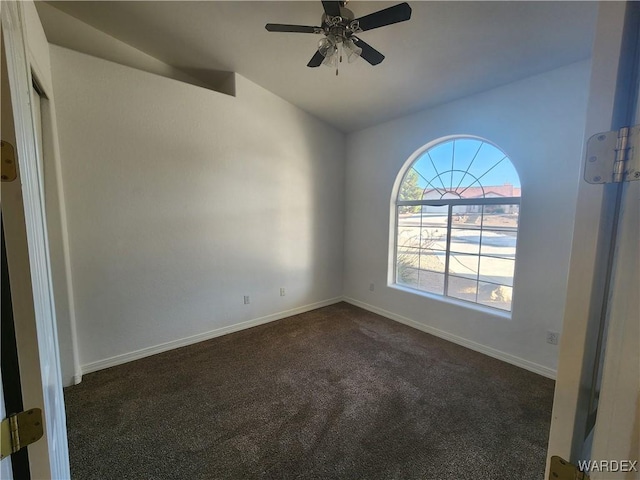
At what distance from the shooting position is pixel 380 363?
2.64 m

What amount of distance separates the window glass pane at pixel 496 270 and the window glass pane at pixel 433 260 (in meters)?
0.44

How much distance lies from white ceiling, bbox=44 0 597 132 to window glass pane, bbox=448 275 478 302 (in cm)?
200

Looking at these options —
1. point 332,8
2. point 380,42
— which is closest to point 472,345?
point 380,42

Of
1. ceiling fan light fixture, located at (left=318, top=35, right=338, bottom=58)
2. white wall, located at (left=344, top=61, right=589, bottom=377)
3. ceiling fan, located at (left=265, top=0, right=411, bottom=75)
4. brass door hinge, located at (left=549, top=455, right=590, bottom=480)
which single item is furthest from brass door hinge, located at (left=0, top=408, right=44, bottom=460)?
white wall, located at (left=344, top=61, right=589, bottom=377)

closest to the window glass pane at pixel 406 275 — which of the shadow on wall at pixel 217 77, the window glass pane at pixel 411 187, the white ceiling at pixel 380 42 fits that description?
the window glass pane at pixel 411 187

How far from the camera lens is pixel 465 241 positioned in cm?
310

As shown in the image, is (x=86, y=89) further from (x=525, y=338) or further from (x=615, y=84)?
(x=525, y=338)

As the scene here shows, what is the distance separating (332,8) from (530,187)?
2.23m

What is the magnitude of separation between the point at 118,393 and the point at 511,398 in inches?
122

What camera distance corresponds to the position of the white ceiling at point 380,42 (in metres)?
1.92

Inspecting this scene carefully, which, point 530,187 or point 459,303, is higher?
point 530,187

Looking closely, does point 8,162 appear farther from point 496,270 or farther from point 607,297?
point 496,270

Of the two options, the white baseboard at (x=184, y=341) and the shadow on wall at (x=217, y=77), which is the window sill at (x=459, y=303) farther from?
the shadow on wall at (x=217, y=77)

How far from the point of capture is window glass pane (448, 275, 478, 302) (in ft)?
→ 10.0
